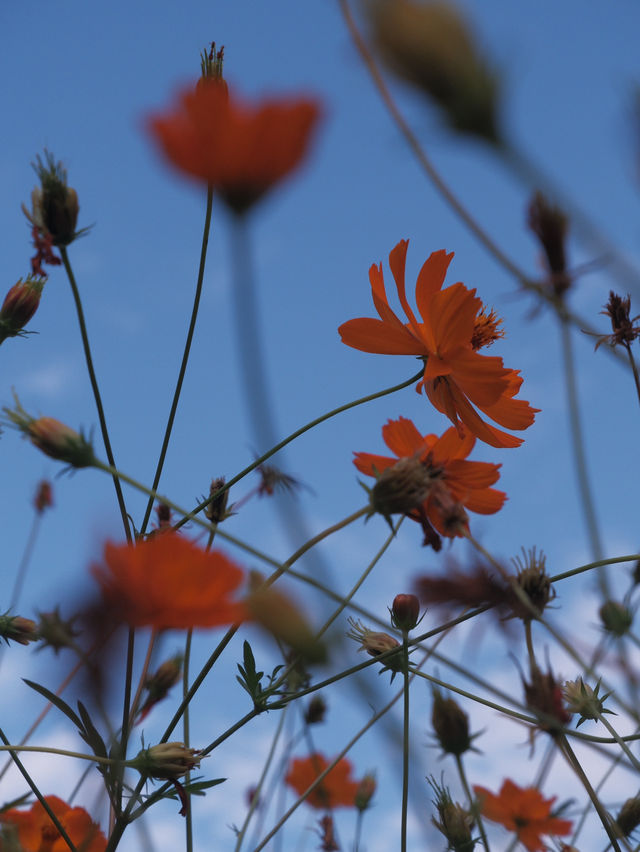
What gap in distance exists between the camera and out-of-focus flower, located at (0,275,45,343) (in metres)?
1.25

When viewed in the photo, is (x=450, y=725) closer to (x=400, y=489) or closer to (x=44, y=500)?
(x=400, y=489)

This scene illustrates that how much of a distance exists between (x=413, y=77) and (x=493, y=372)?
0.60m

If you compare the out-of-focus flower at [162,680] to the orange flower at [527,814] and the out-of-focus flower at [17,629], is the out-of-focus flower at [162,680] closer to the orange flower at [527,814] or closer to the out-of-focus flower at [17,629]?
the out-of-focus flower at [17,629]

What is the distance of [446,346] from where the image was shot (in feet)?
3.70

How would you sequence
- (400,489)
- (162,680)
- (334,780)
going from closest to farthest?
1. (400,489)
2. (162,680)
3. (334,780)

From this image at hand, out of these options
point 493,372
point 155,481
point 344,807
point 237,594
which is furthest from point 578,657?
point 344,807

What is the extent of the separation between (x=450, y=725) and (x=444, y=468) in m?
0.29

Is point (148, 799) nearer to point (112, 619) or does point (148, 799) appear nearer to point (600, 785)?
point (112, 619)

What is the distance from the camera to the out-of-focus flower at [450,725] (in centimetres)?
97

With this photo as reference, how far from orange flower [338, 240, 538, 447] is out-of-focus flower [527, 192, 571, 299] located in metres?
0.39

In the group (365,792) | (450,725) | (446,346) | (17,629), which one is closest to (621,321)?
(446,346)

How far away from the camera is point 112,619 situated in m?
0.57

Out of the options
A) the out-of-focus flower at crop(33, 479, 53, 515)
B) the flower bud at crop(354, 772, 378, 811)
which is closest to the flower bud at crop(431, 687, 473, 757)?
the flower bud at crop(354, 772, 378, 811)

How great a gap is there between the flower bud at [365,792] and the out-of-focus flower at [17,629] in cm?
109
